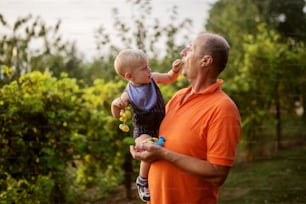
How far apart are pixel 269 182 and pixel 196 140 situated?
9.39 ft

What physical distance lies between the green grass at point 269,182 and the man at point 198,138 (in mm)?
2359

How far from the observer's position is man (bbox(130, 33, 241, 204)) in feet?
4.91

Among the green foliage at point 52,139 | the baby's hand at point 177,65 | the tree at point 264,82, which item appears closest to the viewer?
the baby's hand at point 177,65

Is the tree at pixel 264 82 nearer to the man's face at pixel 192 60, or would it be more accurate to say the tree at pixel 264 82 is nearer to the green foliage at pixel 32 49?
the green foliage at pixel 32 49

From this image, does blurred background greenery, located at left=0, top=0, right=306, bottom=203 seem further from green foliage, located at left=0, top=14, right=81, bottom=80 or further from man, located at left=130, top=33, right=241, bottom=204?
man, located at left=130, top=33, right=241, bottom=204

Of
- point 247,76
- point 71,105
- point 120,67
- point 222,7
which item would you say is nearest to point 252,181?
point 247,76

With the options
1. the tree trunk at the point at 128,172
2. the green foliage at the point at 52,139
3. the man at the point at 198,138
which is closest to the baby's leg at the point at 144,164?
the man at the point at 198,138

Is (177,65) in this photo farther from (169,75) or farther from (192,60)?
(192,60)

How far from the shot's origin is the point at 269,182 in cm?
422

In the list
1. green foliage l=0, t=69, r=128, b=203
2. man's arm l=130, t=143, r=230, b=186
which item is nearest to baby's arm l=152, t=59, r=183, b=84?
man's arm l=130, t=143, r=230, b=186

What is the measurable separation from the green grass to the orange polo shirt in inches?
92.5

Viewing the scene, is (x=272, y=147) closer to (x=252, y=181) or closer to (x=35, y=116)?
(x=252, y=181)

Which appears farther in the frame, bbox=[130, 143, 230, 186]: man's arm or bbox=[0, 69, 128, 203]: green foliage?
bbox=[0, 69, 128, 203]: green foliage

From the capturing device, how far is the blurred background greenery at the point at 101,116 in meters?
3.30
